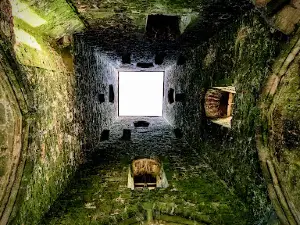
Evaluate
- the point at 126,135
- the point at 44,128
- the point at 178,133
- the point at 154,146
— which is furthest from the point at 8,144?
the point at 178,133

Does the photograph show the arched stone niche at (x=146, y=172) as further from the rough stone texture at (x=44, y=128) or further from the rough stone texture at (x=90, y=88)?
the rough stone texture at (x=44, y=128)

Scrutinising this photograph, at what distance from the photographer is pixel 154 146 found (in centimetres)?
781

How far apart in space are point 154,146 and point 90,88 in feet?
8.52

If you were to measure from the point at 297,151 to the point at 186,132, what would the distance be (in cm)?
544

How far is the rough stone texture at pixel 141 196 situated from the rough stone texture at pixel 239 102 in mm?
318

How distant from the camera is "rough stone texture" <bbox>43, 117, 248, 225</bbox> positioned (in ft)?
13.8

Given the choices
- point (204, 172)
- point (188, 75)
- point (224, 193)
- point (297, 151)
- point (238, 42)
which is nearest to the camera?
point (297, 151)

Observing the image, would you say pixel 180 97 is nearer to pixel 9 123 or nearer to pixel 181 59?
pixel 181 59

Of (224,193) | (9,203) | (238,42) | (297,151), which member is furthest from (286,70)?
(9,203)

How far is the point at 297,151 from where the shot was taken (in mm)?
2900

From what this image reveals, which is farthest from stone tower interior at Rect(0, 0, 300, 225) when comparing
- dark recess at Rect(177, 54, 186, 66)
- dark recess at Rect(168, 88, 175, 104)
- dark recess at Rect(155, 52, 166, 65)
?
dark recess at Rect(168, 88, 175, 104)

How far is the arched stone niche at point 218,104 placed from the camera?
6.21 metres

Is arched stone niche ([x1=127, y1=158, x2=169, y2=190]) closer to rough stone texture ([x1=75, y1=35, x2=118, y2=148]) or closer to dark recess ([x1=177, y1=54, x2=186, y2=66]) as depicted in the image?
rough stone texture ([x1=75, y1=35, x2=118, y2=148])

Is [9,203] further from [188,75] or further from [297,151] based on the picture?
[188,75]
